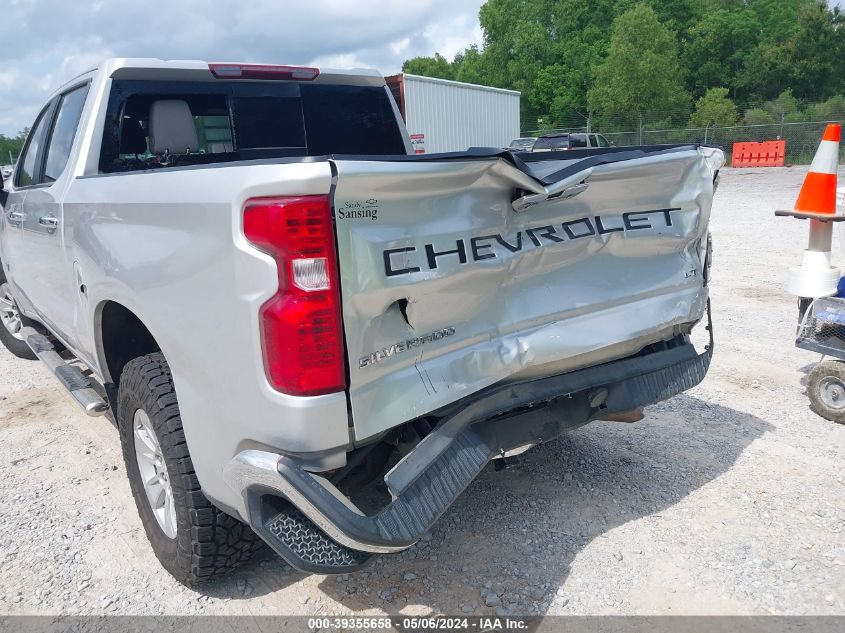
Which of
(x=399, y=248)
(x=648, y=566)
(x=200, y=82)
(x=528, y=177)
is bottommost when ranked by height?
(x=648, y=566)

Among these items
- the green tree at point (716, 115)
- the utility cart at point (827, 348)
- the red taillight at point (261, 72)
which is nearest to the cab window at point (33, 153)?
the red taillight at point (261, 72)

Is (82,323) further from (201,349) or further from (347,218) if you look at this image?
(347,218)

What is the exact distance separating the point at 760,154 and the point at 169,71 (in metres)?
31.8

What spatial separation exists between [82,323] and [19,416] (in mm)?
1969

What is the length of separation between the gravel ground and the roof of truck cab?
7.34 ft

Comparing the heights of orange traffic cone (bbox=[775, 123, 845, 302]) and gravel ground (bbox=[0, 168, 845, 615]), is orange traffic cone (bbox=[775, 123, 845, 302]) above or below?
above

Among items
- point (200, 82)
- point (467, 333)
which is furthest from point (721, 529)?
→ point (200, 82)

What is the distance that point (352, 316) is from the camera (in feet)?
6.73

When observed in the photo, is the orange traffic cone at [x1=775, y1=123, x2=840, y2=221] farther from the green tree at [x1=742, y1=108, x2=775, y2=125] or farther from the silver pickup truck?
the green tree at [x1=742, y1=108, x2=775, y2=125]

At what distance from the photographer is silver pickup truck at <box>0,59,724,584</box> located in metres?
2.02

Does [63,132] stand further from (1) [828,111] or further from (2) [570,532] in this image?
(1) [828,111]

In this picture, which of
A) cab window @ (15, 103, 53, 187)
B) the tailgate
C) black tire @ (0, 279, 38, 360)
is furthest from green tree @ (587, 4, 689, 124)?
the tailgate

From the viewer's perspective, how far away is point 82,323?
339cm

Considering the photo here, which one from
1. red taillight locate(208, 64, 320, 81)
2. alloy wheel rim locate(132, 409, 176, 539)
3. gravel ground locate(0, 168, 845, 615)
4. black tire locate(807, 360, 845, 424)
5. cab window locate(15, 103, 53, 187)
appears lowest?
gravel ground locate(0, 168, 845, 615)
